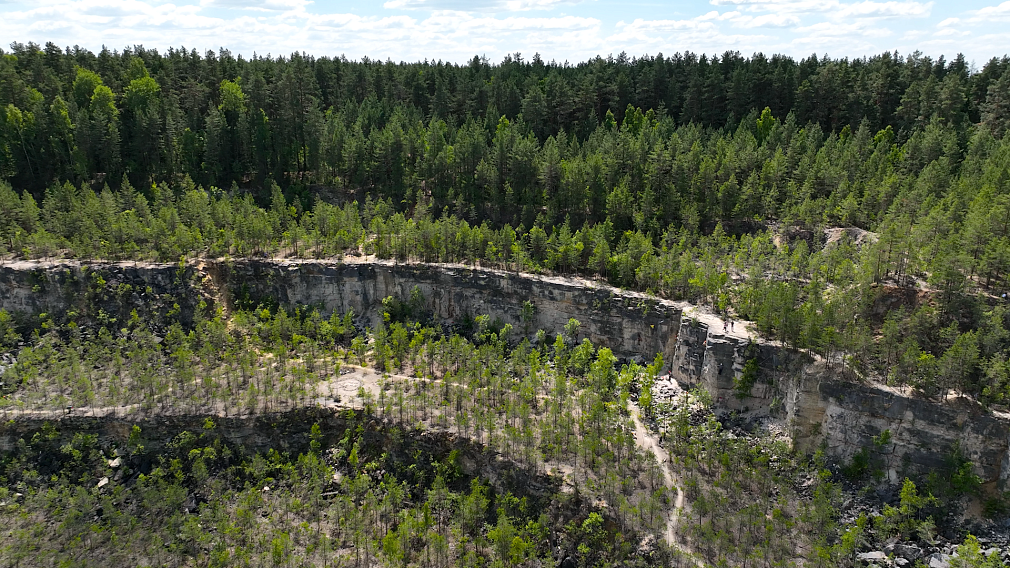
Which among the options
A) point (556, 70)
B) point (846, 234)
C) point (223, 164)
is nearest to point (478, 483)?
point (846, 234)

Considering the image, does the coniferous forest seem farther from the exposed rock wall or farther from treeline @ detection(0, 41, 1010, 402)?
the exposed rock wall

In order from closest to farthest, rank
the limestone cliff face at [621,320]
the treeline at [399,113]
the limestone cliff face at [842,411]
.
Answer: the limestone cliff face at [842,411] → the limestone cliff face at [621,320] → the treeline at [399,113]

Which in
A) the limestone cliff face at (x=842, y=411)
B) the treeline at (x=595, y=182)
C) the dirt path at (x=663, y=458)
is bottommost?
the dirt path at (x=663, y=458)

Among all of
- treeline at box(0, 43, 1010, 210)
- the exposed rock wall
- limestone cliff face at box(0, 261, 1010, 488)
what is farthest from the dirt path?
treeline at box(0, 43, 1010, 210)

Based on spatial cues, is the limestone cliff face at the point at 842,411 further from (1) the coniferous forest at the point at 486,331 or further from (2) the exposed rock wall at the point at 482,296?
(2) the exposed rock wall at the point at 482,296

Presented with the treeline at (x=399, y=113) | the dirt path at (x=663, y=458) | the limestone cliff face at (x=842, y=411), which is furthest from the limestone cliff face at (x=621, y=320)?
the treeline at (x=399, y=113)

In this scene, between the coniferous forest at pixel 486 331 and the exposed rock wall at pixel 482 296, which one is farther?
the exposed rock wall at pixel 482 296

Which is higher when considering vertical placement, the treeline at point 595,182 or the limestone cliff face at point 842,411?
the treeline at point 595,182
